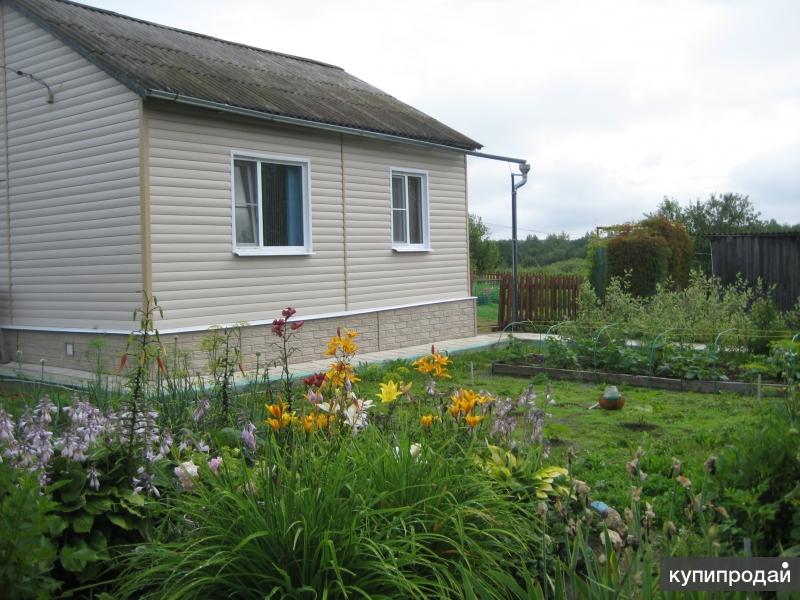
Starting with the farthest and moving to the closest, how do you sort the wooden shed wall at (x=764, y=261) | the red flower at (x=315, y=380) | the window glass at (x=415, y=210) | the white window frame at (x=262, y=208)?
1. the wooden shed wall at (x=764, y=261)
2. the window glass at (x=415, y=210)
3. the white window frame at (x=262, y=208)
4. the red flower at (x=315, y=380)

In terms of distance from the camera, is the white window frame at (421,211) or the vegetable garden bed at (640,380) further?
the white window frame at (421,211)

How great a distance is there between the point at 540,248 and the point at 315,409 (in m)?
39.4

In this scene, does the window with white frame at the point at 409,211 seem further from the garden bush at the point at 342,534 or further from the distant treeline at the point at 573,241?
the distant treeline at the point at 573,241

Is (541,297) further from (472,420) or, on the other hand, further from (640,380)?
(472,420)

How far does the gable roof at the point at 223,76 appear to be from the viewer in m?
9.84

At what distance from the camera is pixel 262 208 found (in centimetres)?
1102

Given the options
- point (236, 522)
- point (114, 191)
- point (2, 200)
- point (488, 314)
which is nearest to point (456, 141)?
point (114, 191)

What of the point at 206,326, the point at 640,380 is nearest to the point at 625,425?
the point at 640,380

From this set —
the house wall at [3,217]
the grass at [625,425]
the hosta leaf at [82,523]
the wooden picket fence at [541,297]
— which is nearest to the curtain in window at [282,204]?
the grass at [625,425]

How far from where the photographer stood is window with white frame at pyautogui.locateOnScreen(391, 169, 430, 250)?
44.5 ft

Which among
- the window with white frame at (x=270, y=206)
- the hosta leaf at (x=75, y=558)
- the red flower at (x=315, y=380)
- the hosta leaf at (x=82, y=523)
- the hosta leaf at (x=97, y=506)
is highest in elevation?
the window with white frame at (x=270, y=206)

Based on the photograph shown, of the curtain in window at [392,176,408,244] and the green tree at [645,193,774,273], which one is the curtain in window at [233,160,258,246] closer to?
the curtain in window at [392,176,408,244]

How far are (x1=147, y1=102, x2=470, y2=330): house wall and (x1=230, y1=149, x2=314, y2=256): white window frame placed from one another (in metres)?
0.08

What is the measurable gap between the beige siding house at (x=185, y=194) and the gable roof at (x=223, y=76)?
44 mm
